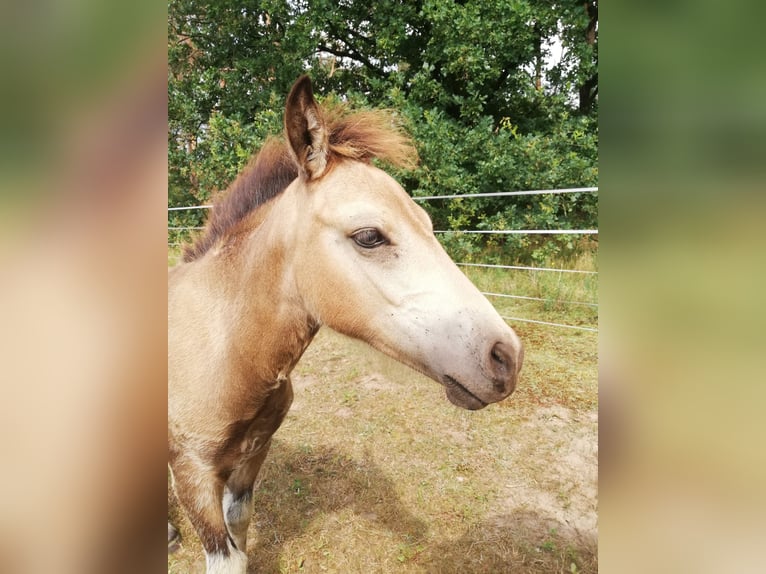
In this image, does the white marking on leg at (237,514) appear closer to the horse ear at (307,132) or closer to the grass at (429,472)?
the grass at (429,472)

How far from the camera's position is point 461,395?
0.84 meters

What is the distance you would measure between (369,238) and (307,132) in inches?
10.9

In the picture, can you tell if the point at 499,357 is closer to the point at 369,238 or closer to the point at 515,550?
the point at 369,238

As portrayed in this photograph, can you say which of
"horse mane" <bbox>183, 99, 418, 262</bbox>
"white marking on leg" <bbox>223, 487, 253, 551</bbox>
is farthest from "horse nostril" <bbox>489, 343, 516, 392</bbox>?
"white marking on leg" <bbox>223, 487, 253, 551</bbox>

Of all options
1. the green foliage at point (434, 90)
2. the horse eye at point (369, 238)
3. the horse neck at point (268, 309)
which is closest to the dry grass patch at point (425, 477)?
the horse neck at point (268, 309)

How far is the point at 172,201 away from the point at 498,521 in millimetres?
2383

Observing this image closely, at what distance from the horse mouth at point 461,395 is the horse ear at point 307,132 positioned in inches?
20.9

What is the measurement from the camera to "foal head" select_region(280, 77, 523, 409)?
802 millimetres

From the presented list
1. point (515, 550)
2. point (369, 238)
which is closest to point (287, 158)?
point (369, 238)

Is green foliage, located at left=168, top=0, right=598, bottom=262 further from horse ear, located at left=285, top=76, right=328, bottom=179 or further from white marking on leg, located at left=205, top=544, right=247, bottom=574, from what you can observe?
white marking on leg, located at left=205, top=544, right=247, bottom=574

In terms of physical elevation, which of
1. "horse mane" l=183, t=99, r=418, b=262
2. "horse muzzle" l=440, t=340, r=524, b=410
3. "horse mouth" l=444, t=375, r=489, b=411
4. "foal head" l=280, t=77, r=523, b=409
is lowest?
"horse mouth" l=444, t=375, r=489, b=411
